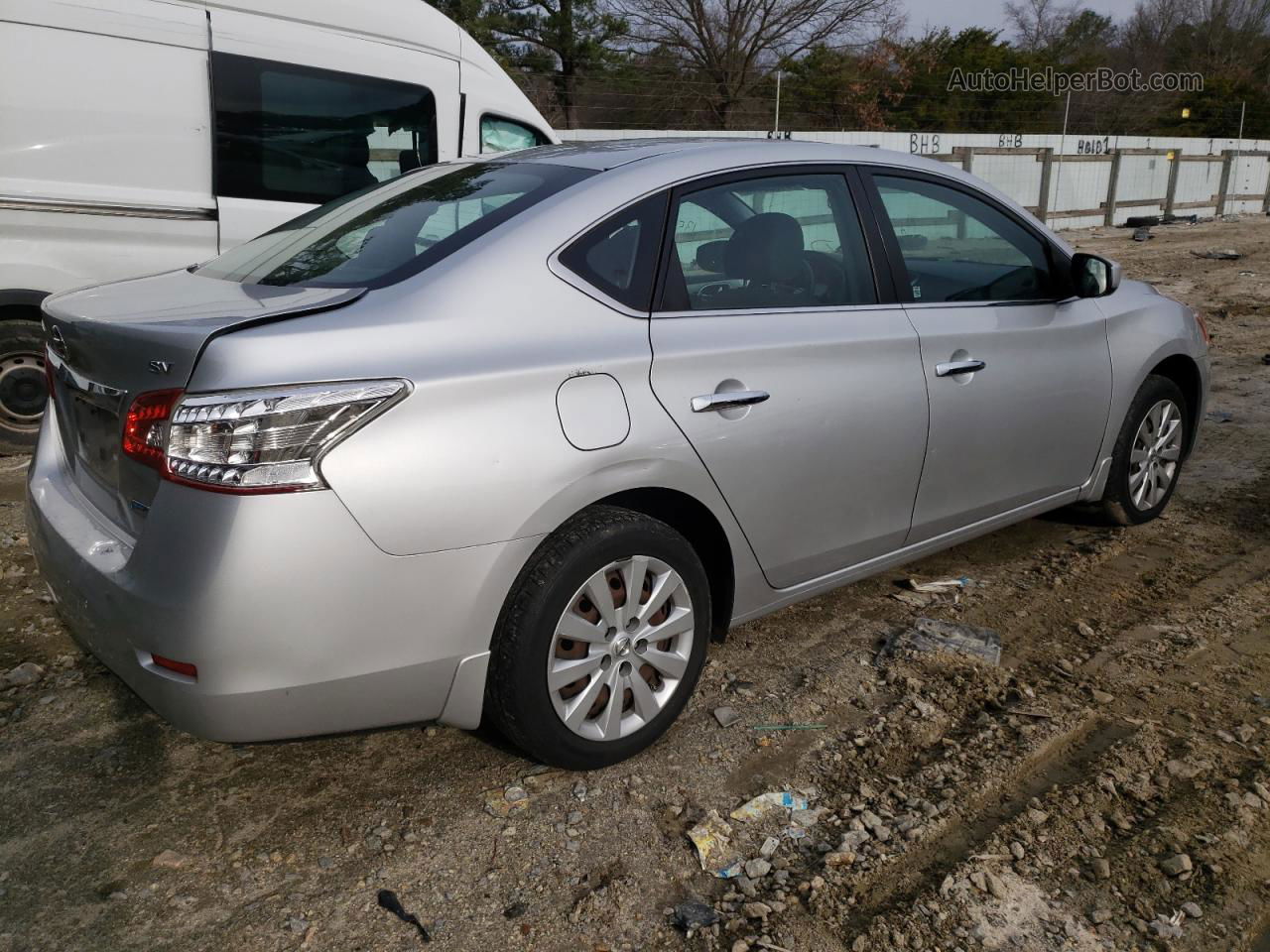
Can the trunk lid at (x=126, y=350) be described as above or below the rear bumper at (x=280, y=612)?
above

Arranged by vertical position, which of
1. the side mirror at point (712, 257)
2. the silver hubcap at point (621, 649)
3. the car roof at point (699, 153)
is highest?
the car roof at point (699, 153)

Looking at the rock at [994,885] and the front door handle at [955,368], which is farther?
the front door handle at [955,368]

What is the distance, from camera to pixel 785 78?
2961cm

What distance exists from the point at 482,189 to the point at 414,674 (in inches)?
57.4

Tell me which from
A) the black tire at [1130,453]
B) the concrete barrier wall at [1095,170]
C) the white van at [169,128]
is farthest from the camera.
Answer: the concrete barrier wall at [1095,170]

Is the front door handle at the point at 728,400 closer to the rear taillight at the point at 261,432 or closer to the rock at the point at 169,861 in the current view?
the rear taillight at the point at 261,432

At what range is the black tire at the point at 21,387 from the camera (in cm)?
571

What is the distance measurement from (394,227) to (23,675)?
1.87m

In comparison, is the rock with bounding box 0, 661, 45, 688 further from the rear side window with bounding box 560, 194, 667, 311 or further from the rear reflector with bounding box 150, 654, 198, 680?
the rear side window with bounding box 560, 194, 667, 311

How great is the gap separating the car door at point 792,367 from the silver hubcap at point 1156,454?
1671mm

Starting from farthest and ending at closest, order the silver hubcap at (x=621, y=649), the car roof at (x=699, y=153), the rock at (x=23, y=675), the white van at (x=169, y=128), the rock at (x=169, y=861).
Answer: the white van at (x=169, y=128), the rock at (x=23, y=675), the car roof at (x=699, y=153), the silver hubcap at (x=621, y=649), the rock at (x=169, y=861)

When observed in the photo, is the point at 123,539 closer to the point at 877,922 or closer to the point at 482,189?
the point at 482,189

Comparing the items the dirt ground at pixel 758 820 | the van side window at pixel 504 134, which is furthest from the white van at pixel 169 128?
the dirt ground at pixel 758 820

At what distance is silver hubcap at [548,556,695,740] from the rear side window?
71 centimetres
